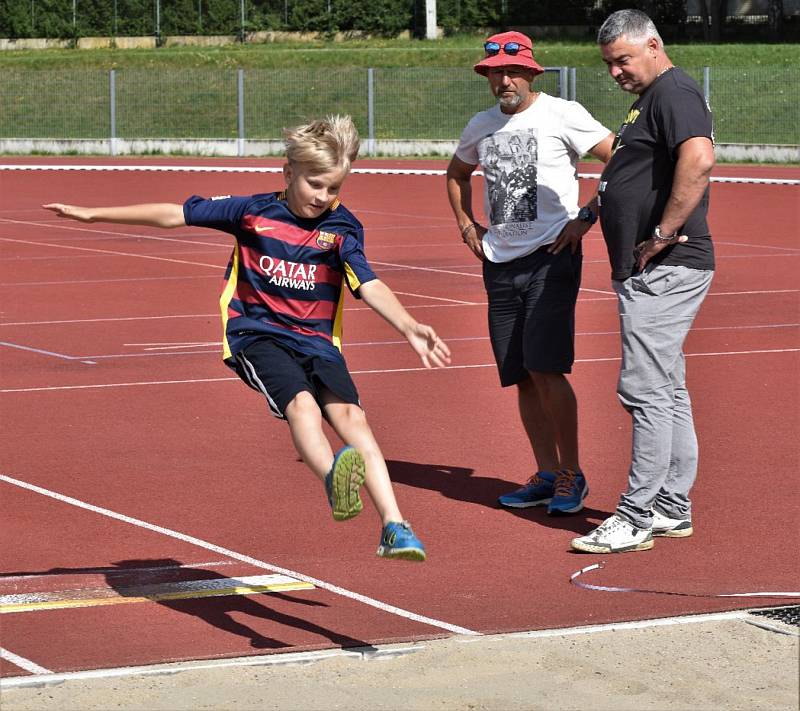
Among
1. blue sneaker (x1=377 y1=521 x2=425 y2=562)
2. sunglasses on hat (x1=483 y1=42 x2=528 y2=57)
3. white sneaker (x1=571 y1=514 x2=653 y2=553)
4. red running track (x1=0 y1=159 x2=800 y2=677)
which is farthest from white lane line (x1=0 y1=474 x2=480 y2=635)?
sunglasses on hat (x1=483 y1=42 x2=528 y2=57)

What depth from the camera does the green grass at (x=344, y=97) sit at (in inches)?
1438

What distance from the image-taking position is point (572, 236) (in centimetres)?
772

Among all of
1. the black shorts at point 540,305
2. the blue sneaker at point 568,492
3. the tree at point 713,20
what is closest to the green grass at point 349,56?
the tree at point 713,20

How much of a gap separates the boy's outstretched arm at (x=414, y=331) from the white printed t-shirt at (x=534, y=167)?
2.11m

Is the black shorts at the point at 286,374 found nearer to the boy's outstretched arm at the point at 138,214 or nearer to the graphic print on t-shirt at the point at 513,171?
the boy's outstretched arm at the point at 138,214

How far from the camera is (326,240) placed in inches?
237

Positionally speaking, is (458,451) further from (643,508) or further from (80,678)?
(80,678)

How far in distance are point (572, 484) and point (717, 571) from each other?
119 cm

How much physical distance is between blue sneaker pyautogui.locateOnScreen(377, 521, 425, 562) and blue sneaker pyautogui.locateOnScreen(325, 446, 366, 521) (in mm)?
143

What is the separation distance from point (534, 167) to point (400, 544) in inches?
111

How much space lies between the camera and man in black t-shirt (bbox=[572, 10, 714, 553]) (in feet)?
22.5

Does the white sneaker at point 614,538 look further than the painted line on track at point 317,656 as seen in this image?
Yes

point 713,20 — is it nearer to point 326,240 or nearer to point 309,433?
point 326,240

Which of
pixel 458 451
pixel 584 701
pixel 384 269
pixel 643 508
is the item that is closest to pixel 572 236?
pixel 643 508
